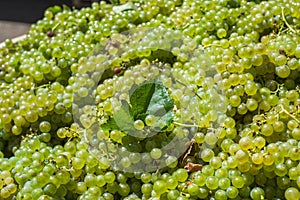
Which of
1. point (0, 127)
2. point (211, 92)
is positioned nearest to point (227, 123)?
point (211, 92)

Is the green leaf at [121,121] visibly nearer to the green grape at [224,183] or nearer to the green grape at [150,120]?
the green grape at [150,120]

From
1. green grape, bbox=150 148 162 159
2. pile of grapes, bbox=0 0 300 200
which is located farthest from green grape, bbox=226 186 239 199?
green grape, bbox=150 148 162 159

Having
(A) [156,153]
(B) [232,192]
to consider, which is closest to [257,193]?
(B) [232,192]

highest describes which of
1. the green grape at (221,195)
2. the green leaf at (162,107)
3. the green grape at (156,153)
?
the green leaf at (162,107)

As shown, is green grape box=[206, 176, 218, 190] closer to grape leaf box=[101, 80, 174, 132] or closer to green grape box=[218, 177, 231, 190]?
green grape box=[218, 177, 231, 190]

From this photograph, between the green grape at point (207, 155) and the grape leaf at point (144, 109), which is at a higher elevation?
the grape leaf at point (144, 109)

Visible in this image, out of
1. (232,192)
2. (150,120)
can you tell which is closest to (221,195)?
(232,192)

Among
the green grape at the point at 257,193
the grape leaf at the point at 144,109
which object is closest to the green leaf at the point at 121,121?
the grape leaf at the point at 144,109

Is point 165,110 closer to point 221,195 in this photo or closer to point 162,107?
point 162,107
